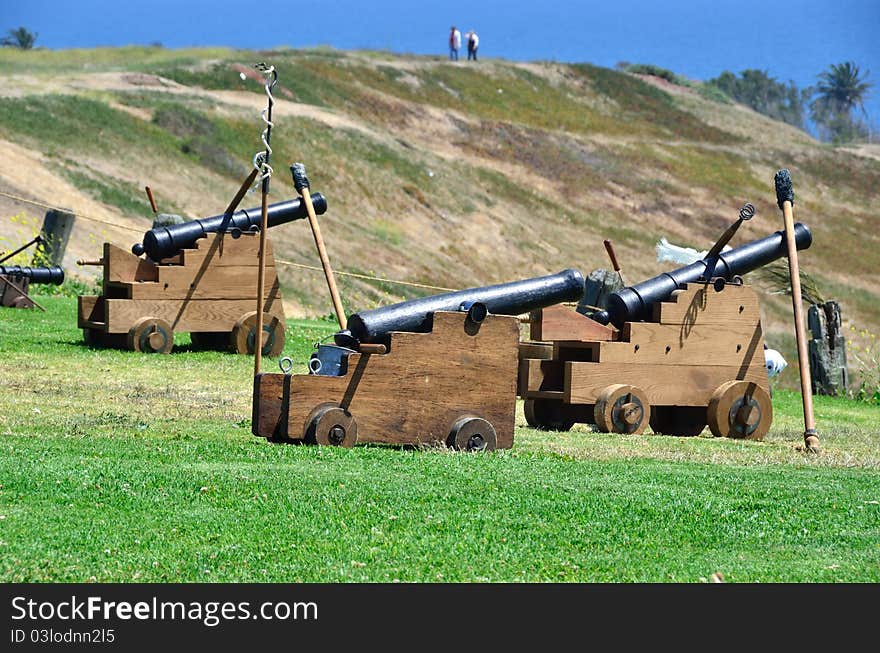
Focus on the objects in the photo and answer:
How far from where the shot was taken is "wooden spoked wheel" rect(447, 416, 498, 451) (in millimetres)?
9664

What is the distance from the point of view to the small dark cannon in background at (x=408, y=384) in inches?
368

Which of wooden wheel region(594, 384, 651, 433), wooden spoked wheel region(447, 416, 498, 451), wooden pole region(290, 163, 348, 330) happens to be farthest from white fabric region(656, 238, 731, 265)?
wooden spoked wheel region(447, 416, 498, 451)

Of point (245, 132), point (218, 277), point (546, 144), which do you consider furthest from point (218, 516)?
point (546, 144)

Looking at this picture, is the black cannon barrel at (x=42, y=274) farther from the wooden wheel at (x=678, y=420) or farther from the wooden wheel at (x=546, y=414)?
the wooden wheel at (x=678, y=420)

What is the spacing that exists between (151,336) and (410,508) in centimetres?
974

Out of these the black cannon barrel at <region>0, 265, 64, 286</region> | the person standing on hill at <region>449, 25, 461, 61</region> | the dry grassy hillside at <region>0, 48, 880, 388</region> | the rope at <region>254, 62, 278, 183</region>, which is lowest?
the black cannon barrel at <region>0, 265, 64, 286</region>

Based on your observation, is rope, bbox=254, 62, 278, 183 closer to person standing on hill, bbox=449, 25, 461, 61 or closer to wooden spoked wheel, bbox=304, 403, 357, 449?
wooden spoked wheel, bbox=304, 403, 357, 449

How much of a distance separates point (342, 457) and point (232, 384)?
544 centimetres

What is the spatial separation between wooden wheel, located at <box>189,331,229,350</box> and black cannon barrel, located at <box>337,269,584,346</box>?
731 centimetres

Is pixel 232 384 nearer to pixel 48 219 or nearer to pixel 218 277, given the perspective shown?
pixel 218 277

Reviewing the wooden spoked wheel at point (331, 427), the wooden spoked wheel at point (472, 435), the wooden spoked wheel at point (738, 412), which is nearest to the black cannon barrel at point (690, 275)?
the wooden spoked wheel at point (738, 412)

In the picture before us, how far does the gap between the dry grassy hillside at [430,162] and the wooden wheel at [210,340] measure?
38.8ft

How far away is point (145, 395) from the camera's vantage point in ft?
41.9

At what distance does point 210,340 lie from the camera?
17.5 metres
